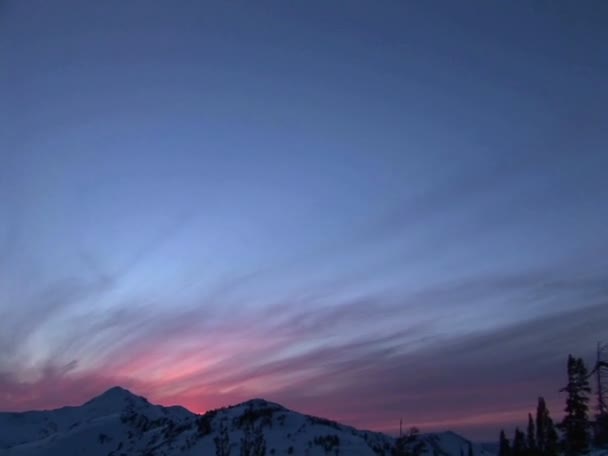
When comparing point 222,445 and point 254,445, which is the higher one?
point 222,445

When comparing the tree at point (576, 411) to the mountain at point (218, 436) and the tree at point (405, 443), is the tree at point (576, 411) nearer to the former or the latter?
the tree at point (405, 443)

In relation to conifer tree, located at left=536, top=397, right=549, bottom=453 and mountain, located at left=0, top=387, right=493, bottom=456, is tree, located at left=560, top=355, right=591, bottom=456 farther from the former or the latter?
conifer tree, located at left=536, top=397, right=549, bottom=453

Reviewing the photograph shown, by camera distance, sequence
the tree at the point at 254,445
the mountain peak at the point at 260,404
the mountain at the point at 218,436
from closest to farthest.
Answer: the tree at the point at 254,445, the mountain at the point at 218,436, the mountain peak at the point at 260,404

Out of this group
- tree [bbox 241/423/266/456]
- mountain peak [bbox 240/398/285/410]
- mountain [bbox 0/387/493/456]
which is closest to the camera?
tree [bbox 241/423/266/456]

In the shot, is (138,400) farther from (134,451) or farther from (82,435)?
(134,451)

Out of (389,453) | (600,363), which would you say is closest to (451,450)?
(389,453)

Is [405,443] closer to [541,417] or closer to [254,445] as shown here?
[254,445]

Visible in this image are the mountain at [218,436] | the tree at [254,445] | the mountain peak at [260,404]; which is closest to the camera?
the tree at [254,445]

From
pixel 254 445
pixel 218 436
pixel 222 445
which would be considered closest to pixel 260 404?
pixel 218 436

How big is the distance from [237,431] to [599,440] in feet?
202

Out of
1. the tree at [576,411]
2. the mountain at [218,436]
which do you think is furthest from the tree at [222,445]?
the tree at [576,411]

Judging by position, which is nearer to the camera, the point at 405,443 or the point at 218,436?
the point at 405,443

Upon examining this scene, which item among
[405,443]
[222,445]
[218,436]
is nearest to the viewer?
[222,445]

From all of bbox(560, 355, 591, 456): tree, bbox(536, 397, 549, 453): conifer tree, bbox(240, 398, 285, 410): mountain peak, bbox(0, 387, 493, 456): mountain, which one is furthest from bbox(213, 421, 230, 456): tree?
bbox(536, 397, 549, 453): conifer tree
